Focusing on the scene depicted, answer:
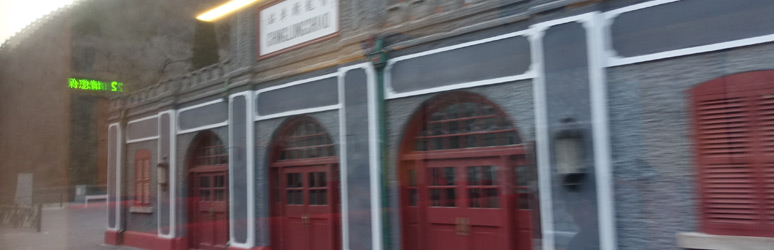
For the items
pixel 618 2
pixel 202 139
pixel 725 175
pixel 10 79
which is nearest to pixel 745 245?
pixel 725 175

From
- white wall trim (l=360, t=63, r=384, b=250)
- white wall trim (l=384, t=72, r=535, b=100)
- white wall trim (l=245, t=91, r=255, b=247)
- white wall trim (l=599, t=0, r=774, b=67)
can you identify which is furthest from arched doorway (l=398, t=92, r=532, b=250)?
white wall trim (l=245, t=91, r=255, b=247)

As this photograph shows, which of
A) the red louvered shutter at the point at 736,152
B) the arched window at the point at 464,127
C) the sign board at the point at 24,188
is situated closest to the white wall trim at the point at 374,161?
the arched window at the point at 464,127

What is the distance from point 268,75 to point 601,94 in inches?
Result: 237

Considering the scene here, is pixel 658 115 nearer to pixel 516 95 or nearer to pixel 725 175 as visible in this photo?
pixel 725 175

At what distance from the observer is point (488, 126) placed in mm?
7098

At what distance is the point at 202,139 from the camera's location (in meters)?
12.2

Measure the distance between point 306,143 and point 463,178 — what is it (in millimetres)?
3257

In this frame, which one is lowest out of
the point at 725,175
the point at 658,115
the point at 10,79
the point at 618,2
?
the point at 725,175

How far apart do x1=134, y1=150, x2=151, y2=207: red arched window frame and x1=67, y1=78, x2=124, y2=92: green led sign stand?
2323 millimetres

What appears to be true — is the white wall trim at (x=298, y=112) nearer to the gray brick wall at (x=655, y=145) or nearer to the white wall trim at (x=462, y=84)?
the white wall trim at (x=462, y=84)

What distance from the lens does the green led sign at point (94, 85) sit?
15.7 m

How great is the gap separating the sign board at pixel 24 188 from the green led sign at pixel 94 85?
3.95 m

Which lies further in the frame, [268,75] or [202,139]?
[202,139]

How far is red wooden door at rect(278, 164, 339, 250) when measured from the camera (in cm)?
902
